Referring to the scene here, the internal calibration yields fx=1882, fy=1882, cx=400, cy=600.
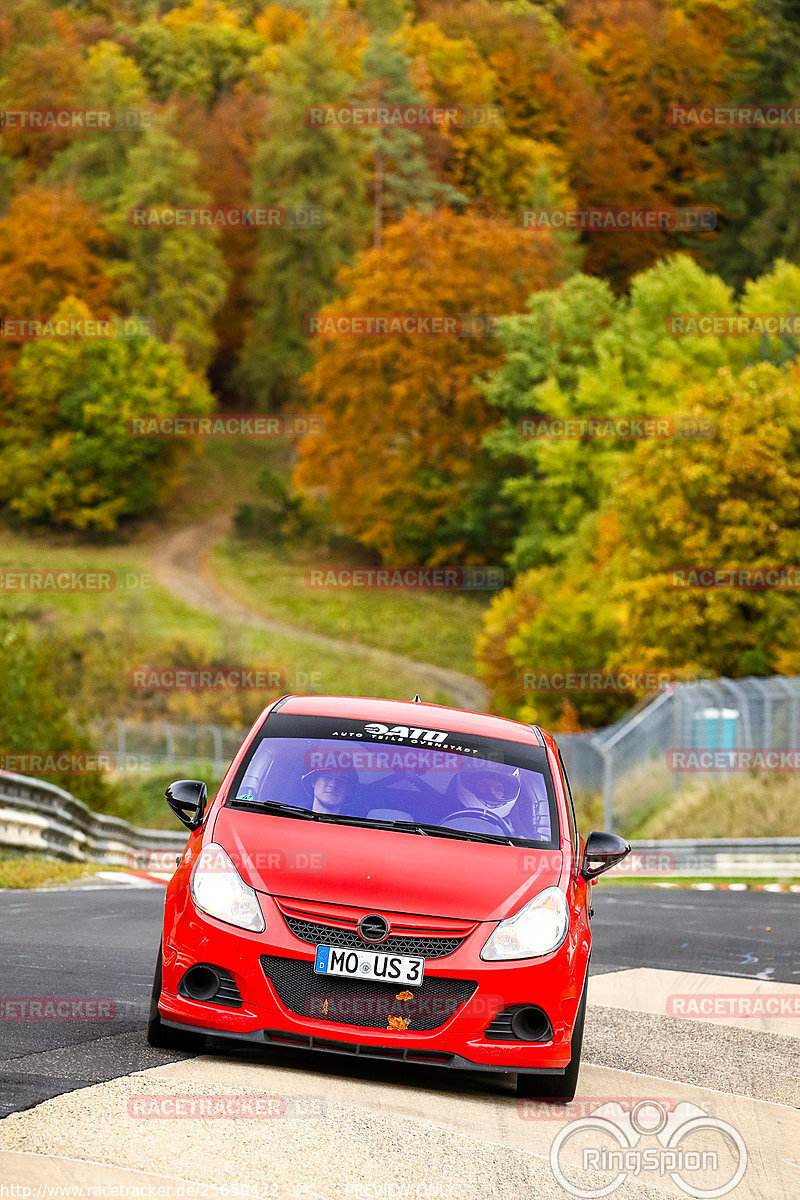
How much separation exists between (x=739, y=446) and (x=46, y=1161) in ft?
139

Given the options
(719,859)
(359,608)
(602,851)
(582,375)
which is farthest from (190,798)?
(359,608)

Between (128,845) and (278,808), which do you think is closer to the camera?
(278,808)

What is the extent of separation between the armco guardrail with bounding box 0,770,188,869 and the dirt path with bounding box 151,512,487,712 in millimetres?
37429

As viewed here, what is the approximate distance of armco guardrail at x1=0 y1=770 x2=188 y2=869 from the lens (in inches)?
804

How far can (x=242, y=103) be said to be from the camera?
389 feet

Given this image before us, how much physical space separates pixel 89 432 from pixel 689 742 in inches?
2406

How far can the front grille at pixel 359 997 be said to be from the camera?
755 cm

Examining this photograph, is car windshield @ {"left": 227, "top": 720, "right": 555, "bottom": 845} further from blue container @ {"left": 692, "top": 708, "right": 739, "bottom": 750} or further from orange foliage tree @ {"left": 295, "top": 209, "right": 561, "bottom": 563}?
orange foliage tree @ {"left": 295, "top": 209, "right": 561, "bottom": 563}

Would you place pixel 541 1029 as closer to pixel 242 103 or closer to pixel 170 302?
pixel 170 302

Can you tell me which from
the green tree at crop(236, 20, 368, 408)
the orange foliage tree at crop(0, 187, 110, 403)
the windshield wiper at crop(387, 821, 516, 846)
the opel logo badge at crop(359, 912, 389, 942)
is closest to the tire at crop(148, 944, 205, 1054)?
the opel logo badge at crop(359, 912, 389, 942)

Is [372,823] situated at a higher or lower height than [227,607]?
higher

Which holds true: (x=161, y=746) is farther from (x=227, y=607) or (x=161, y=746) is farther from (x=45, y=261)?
(x=45, y=261)

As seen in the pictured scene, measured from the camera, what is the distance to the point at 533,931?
7.76 m

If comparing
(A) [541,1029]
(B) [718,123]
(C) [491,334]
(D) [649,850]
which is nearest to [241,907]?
(A) [541,1029]
